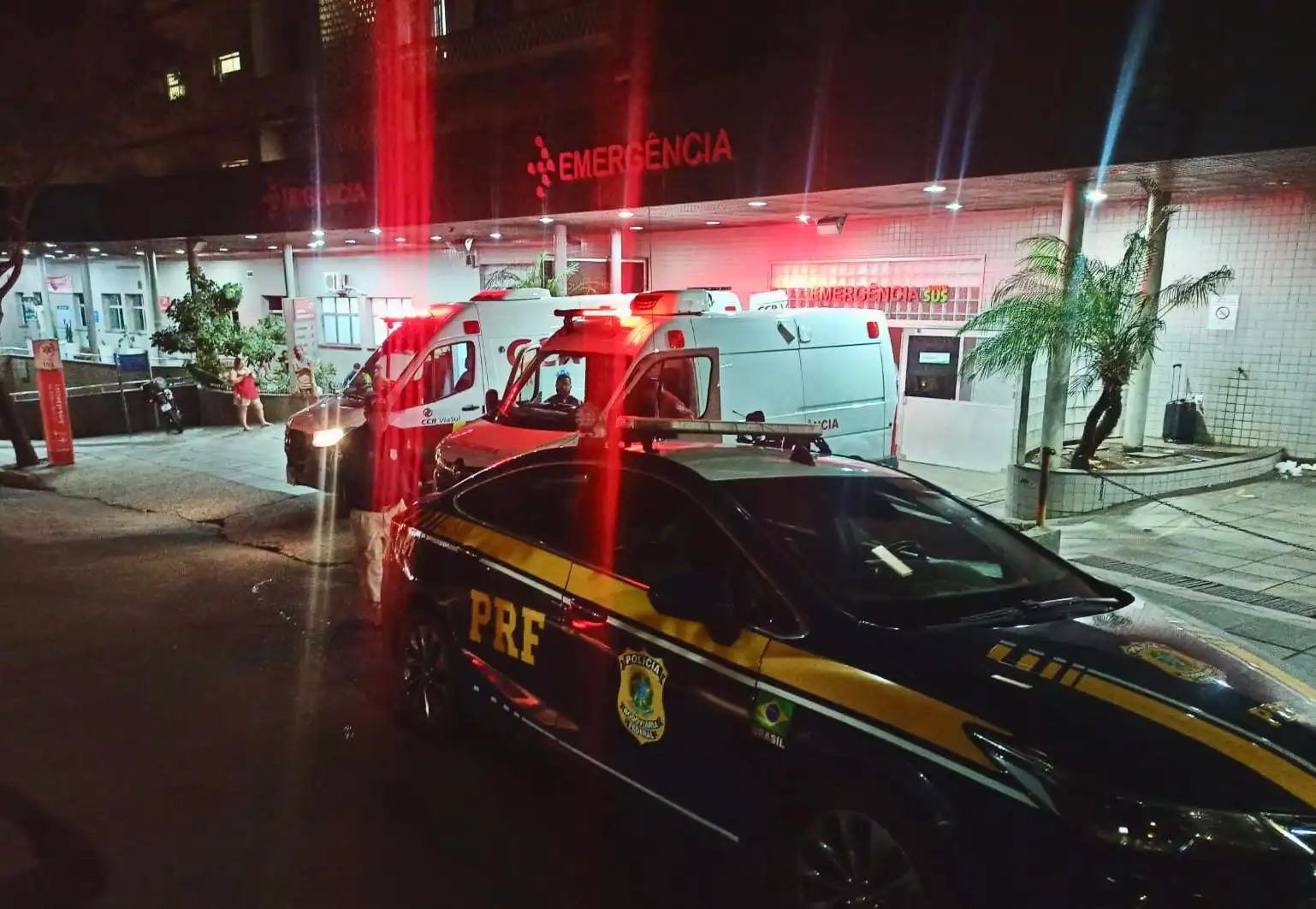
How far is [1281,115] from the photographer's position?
285 inches

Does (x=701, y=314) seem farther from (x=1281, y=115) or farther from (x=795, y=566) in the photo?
(x=795, y=566)

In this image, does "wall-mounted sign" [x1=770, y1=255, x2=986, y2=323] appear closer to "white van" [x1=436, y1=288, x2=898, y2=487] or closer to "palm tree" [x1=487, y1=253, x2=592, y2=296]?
"palm tree" [x1=487, y1=253, x2=592, y2=296]

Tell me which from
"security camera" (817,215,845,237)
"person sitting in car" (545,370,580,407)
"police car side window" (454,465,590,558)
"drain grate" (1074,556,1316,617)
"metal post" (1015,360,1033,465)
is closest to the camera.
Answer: "police car side window" (454,465,590,558)

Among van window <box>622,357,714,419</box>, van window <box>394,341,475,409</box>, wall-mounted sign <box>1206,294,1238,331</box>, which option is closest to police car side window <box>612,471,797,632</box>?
van window <box>622,357,714,419</box>

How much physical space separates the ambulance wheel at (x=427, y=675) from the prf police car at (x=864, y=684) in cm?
3

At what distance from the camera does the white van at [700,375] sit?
861 centimetres

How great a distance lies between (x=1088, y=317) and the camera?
9.25 metres

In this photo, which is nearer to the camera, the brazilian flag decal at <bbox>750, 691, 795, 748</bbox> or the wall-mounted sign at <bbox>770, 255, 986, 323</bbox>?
the brazilian flag decal at <bbox>750, 691, 795, 748</bbox>

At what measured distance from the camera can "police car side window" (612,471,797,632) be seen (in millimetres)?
3270

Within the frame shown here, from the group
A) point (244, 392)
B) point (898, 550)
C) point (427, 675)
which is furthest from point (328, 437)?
point (898, 550)

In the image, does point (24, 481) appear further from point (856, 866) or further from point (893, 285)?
point (856, 866)

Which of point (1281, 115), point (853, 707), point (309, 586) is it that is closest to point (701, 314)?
point (309, 586)

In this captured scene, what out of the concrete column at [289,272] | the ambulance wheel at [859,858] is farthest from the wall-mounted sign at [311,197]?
the ambulance wheel at [859,858]

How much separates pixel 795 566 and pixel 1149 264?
8912mm
